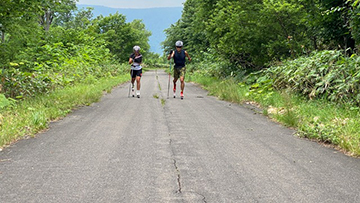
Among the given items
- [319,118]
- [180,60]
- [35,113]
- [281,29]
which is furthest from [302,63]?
[35,113]

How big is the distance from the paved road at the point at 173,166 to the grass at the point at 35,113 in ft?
0.95

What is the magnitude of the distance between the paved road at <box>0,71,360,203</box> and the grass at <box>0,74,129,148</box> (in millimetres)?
290

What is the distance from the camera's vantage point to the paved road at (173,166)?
10.8ft

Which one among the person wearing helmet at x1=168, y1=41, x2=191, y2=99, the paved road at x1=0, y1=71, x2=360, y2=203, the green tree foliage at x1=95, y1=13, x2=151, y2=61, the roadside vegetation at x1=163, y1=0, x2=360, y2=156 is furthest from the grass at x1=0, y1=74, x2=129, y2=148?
the green tree foliage at x1=95, y1=13, x2=151, y2=61

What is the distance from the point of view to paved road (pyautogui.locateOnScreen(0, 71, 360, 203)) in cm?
328

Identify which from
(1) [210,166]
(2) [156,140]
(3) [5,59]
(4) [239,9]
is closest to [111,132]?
(2) [156,140]

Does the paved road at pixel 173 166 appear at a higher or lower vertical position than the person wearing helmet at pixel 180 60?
lower

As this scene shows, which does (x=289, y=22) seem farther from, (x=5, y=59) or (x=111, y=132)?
(x=5, y=59)

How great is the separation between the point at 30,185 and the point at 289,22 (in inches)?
468

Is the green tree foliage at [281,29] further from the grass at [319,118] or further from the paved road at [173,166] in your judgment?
the paved road at [173,166]

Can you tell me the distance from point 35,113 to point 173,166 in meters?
4.17

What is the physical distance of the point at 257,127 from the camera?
271 inches

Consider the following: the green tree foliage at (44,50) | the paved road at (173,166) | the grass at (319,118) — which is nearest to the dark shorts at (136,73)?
the green tree foliage at (44,50)

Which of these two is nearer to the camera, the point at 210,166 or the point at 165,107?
the point at 210,166
